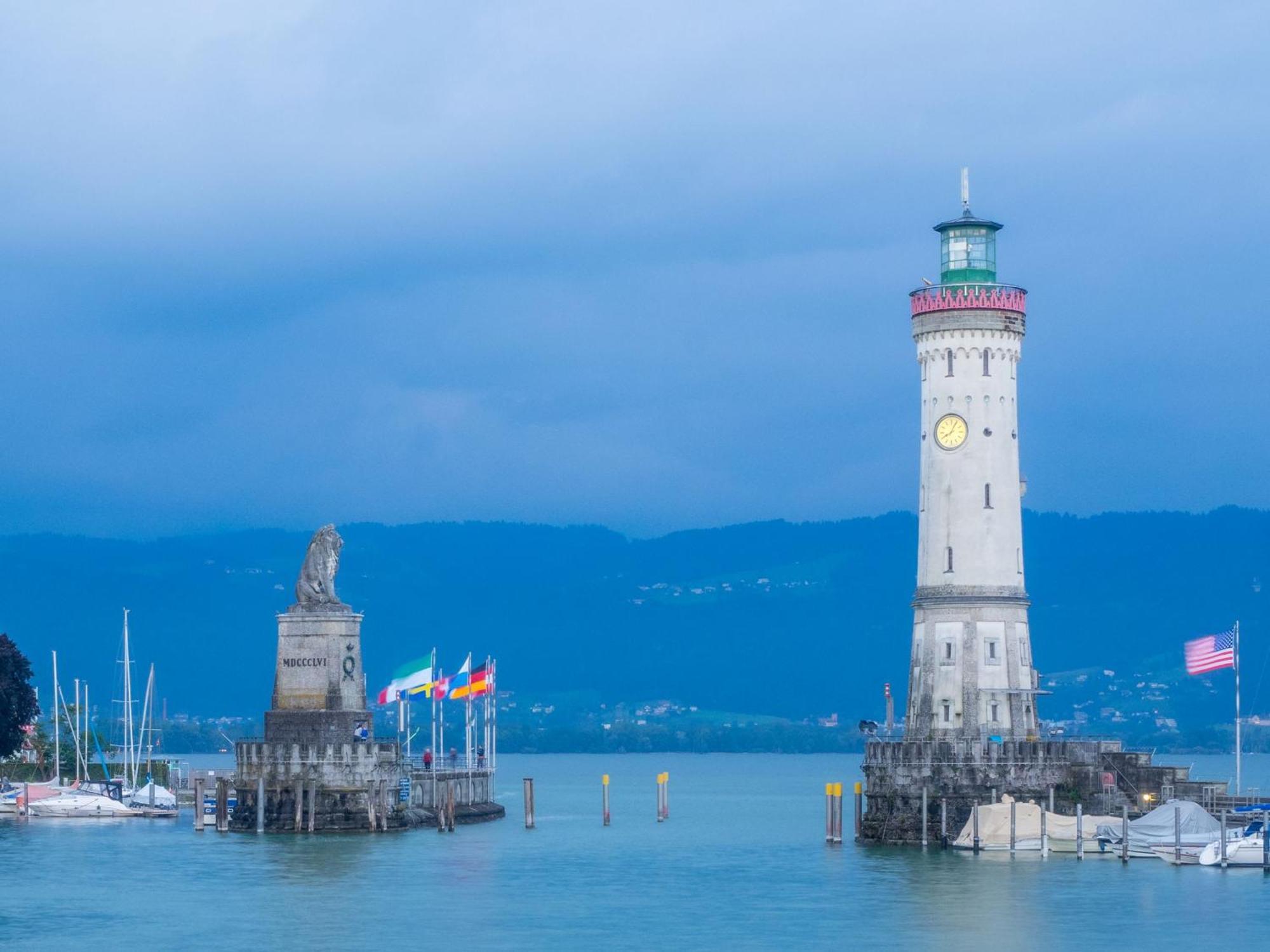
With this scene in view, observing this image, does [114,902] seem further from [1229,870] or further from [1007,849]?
[1229,870]

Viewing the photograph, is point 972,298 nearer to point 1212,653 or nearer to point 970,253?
point 970,253

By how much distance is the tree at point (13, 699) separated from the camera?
117 m

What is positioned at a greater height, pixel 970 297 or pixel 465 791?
pixel 970 297

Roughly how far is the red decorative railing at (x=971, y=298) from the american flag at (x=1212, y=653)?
13907 millimetres

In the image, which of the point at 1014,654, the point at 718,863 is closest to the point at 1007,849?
the point at 1014,654

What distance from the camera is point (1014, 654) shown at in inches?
3460

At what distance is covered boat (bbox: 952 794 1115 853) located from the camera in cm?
8450

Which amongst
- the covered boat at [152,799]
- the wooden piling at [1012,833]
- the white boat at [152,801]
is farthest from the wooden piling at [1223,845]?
the covered boat at [152,799]

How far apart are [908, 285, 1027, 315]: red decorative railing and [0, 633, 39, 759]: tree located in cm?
5170

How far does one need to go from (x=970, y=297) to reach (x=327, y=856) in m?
31.2

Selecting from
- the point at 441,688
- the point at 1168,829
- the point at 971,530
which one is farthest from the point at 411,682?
the point at 1168,829

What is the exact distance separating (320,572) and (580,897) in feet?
69.0

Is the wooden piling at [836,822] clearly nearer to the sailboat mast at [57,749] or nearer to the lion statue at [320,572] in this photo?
the lion statue at [320,572]

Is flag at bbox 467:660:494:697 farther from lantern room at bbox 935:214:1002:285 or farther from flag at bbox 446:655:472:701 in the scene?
lantern room at bbox 935:214:1002:285
